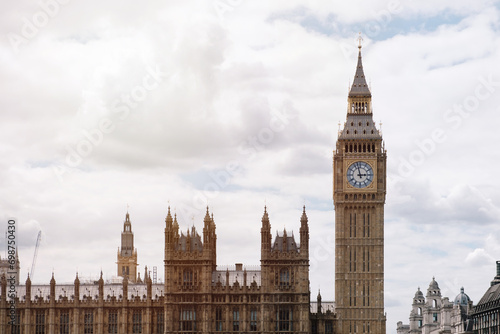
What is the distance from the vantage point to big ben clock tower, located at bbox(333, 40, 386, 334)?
559 ft

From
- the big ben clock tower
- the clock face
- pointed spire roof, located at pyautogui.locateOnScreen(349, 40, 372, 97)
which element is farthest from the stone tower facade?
pointed spire roof, located at pyautogui.locateOnScreen(349, 40, 372, 97)

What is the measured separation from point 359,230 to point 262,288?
17582mm

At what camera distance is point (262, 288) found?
16688 cm

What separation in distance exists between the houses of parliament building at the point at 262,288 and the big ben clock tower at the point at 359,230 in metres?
0.15

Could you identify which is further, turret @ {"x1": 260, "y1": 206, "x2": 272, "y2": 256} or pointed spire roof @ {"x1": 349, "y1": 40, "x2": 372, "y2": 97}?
pointed spire roof @ {"x1": 349, "y1": 40, "x2": 372, "y2": 97}

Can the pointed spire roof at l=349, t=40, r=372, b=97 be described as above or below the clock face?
above

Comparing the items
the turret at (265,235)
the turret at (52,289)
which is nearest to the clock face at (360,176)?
the turret at (265,235)

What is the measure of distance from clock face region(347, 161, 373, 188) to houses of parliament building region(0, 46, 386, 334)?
0.15 metres

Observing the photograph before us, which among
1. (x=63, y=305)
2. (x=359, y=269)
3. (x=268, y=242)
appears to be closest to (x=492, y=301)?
(x=359, y=269)

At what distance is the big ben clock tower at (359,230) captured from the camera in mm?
170500

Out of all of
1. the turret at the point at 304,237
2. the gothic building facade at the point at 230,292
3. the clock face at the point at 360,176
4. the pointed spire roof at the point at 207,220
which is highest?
the clock face at the point at 360,176

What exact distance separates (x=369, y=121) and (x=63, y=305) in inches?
2144

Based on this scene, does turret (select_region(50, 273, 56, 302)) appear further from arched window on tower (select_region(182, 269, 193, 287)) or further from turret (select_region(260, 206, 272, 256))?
turret (select_region(260, 206, 272, 256))

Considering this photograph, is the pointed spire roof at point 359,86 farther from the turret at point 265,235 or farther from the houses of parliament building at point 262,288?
the turret at point 265,235
